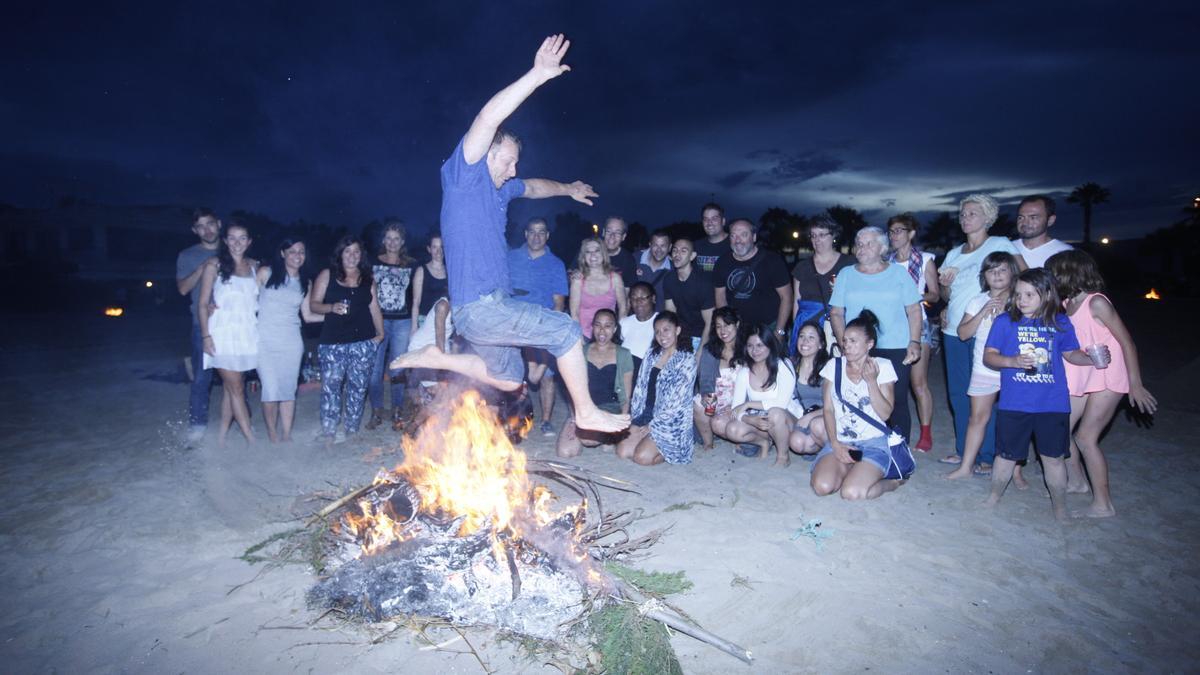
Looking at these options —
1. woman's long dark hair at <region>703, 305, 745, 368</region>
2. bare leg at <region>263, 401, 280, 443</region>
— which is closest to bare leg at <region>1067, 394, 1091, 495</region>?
woman's long dark hair at <region>703, 305, 745, 368</region>

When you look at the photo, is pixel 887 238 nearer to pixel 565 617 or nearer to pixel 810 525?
pixel 810 525

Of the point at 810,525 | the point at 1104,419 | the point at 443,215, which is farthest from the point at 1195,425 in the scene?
the point at 443,215

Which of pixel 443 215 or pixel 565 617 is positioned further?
pixel 443 215

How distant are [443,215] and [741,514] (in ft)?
9.69

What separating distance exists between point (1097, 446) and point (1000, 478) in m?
0.66

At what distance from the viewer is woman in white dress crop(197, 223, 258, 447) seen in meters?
5.65

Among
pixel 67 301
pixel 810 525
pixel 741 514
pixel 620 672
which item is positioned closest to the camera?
pixel 620 672

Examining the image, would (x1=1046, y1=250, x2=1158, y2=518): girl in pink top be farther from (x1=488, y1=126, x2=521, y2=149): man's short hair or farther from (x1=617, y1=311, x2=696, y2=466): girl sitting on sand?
(x1=488, y1=126, x2=521, y2=149): man's short hair

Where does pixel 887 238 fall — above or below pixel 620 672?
above

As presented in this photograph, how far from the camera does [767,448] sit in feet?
19.1

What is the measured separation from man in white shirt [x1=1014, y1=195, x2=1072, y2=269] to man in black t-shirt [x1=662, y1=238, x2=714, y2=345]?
274 cm

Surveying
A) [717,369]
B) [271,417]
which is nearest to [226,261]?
[271,417]

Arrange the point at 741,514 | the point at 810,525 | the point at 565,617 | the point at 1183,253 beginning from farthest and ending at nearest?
the point at 1183,253, the point at 741,514, the point at 810,525, the point at 565,617

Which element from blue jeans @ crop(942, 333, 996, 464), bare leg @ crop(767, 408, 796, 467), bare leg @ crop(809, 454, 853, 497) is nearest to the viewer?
bare leg @ crop(809, 454, 853, 497)
